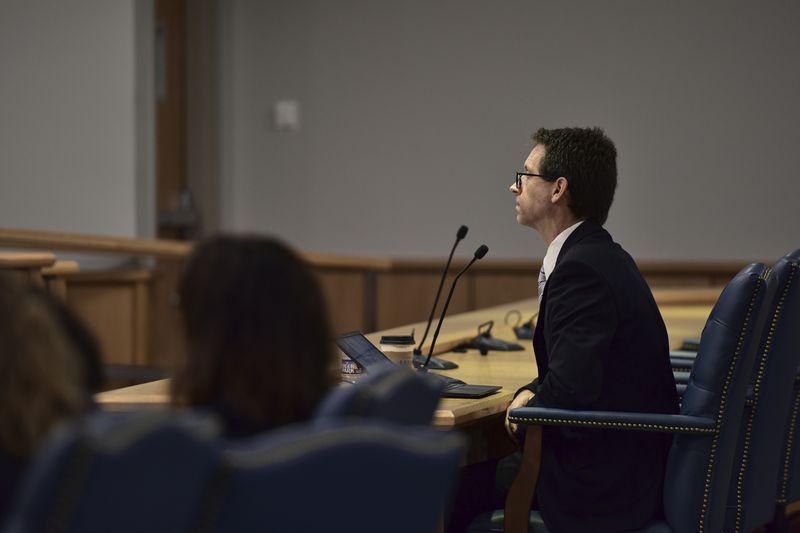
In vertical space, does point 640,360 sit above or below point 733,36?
below

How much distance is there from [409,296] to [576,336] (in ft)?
16.2

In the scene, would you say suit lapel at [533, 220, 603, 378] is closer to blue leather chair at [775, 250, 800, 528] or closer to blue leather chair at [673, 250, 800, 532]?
blue leather chair at [673, 250, 800, 532]

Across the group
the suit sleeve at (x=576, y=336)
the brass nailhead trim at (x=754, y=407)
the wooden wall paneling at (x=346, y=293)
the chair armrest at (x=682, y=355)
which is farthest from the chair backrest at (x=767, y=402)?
the wooden wall paneling at (x=346, y=293)

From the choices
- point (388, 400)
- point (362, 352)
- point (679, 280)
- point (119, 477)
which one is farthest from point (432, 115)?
point (119, 477)

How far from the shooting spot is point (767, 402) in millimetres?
2693

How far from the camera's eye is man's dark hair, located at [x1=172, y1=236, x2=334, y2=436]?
4.39 ft

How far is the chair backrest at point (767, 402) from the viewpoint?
2.63 metres

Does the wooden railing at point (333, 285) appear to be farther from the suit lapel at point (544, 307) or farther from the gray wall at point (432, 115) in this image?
the suit lapel at point (544, 307)

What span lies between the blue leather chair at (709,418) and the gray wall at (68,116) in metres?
4.21

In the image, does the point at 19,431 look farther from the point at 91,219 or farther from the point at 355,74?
the point at 355,74

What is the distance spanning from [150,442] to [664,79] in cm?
651

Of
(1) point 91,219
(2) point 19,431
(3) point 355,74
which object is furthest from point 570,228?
(3) point 355,74

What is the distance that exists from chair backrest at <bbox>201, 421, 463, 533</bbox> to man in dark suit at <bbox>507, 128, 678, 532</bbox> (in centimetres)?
125

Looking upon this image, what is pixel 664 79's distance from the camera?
7199 millimetres
